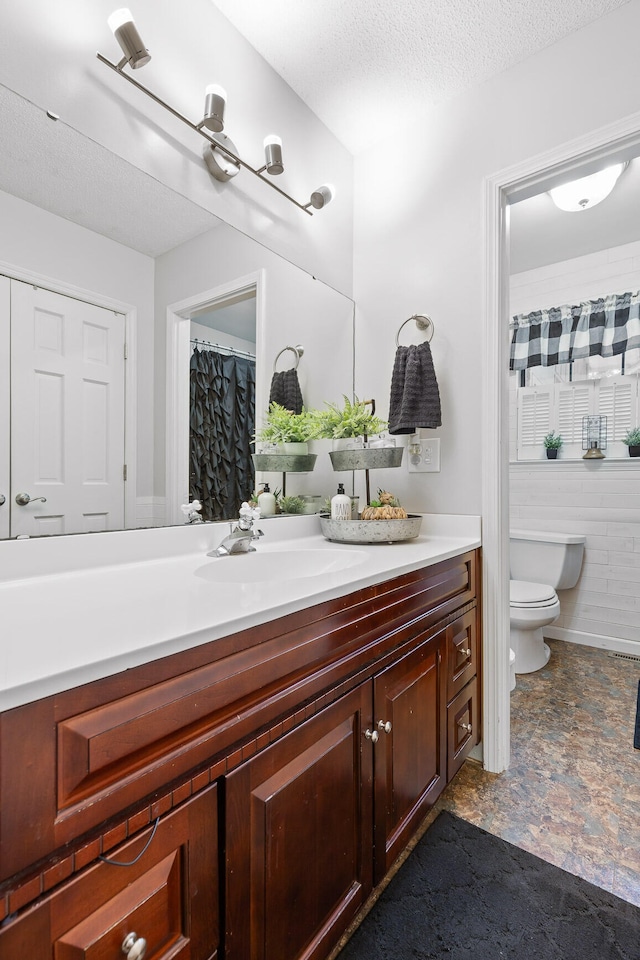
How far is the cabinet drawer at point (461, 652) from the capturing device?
4.92ft

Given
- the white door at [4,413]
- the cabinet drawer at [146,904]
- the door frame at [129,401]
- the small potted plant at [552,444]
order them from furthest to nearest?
the small potted plant at [552,444] < the door frame at [129,401] < the white door at [4,413] < the cabinet drawer at [146,904]

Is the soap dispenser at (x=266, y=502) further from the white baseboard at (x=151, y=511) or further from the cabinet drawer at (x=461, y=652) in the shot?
the cabinet drawer at (x=461, y=652)

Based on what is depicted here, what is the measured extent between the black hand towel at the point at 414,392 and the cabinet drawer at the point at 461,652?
69 centimetres

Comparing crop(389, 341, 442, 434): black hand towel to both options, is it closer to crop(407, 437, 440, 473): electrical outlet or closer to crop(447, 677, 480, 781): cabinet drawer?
crop(407, 437, 440, 473): electrical outlet

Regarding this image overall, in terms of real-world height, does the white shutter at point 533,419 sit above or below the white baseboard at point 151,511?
above

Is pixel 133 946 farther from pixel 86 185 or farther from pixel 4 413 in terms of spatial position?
pixel 86 185

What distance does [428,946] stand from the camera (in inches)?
43.1

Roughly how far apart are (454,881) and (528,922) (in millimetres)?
185

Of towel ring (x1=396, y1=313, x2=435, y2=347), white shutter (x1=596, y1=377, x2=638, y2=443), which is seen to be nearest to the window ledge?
white shutter (x1=596, y1=377, x2=638, y2=443)

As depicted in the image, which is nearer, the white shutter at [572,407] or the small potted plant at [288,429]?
the small potted plant at [288,429]

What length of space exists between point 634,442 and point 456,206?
1.89 m

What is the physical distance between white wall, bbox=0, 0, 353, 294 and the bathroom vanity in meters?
1.09

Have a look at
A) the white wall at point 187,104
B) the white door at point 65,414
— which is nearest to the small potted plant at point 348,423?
the white wall at point 187,104

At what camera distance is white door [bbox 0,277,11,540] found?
1016 mm
